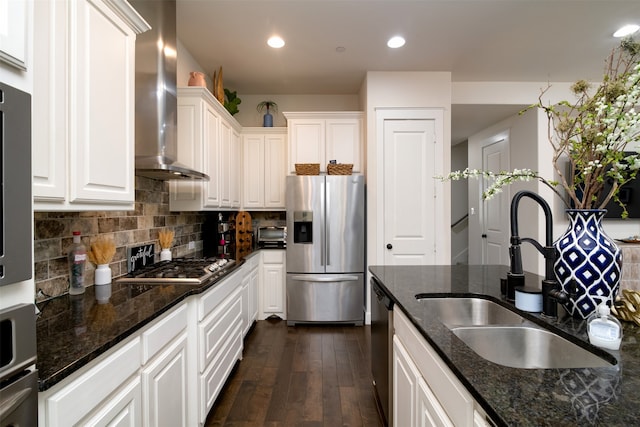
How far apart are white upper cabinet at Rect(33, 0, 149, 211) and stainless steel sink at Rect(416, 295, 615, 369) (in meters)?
1.48

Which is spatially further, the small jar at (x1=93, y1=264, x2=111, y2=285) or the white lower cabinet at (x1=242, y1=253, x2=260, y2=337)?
the white lower cabinet at (x1=242, y1=253, x2=260, y2=337)

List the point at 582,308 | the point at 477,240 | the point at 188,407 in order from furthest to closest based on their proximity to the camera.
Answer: the point at 477,240 < the point at 188,407 < the point at 582,308

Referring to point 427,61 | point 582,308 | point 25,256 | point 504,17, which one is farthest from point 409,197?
point 25,256

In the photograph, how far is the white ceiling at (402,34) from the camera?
2.39 meters

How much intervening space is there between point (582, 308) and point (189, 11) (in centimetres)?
Result: 310

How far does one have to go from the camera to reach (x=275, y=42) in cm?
284

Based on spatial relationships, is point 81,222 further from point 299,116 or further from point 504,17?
point 504,17

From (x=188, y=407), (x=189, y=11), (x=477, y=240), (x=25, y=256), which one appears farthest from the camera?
(x=477, y=240)

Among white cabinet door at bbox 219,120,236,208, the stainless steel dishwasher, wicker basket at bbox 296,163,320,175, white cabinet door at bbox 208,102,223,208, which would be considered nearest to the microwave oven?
white cabinet door at bbox 219,120,236,208

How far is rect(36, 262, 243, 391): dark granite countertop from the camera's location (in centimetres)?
84

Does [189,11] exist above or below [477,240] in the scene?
above

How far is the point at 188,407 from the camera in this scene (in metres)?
1.61

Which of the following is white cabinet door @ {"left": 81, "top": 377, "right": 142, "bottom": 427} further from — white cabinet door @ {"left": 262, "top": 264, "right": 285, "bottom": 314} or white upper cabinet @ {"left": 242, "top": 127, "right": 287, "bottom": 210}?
white upper cabinet @ {"left": 242, "top": 127, "right": 287, "bottom": 210}

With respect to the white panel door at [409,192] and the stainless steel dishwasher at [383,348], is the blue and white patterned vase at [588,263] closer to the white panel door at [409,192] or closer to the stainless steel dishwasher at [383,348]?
the stainless steel dishwasher at [383,348]
